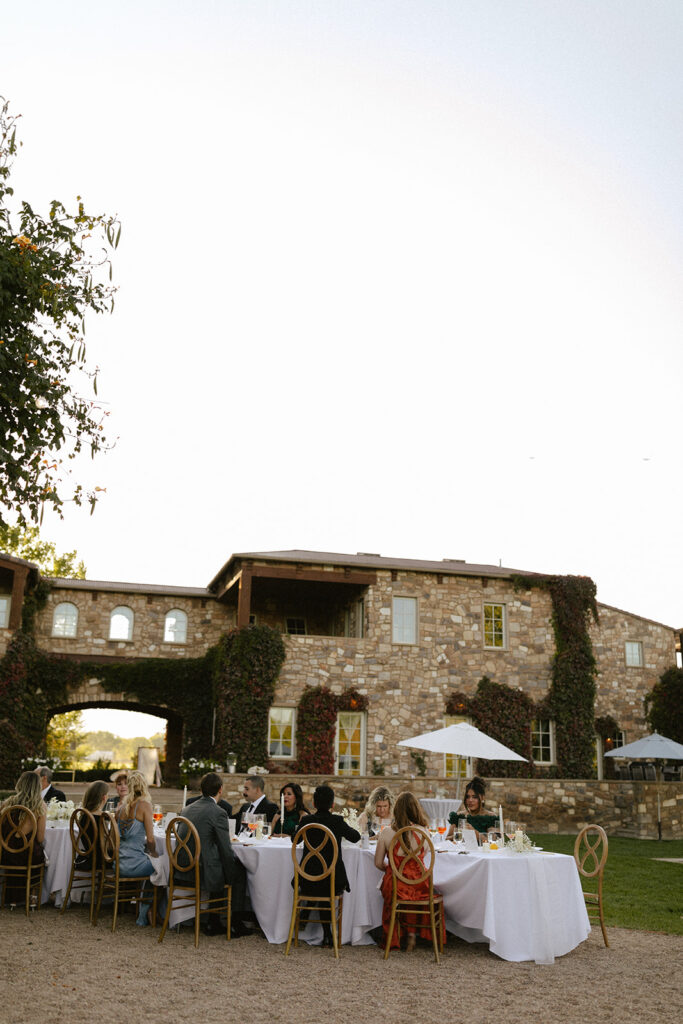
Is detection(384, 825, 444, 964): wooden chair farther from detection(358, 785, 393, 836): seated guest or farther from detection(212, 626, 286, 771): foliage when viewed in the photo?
detection(212, 626, 286, 771): foliage

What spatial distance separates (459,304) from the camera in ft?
46.2

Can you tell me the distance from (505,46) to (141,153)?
4734 millimetres

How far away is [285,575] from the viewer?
20922mm

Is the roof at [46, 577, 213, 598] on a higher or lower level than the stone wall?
higher

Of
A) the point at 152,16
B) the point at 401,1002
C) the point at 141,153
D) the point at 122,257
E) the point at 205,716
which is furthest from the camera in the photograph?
the point at 205,716

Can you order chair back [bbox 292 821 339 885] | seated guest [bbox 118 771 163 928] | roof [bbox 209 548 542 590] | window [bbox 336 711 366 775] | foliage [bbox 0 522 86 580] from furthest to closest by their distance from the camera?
foliage [bbox 0 522 86 580]
roof [bbox 209 548 542 590]
window [bbox 336 711 366 775]
seated guest [bbox 118 771 163 928]
chair back [bbox 292 821 339 885]

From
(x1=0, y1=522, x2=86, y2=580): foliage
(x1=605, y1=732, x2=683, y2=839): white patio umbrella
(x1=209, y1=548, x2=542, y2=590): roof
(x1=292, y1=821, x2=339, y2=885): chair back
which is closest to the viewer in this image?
(x1=292, y1=821, x2=339, y2=885): chair back

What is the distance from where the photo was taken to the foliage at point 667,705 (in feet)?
76.7

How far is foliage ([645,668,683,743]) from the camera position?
23375 millimetres

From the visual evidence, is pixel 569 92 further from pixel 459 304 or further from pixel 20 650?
pixel 20 650

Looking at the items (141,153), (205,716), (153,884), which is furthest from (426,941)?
(205,716)

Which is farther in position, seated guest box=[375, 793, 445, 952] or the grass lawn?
→ the grass lawn

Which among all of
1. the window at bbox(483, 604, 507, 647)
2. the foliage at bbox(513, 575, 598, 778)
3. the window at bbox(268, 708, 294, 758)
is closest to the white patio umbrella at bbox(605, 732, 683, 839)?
the foliage at bbox(513, 575, 598, 778)

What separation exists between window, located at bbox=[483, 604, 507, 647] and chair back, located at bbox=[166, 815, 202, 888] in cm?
Answer: 1590
